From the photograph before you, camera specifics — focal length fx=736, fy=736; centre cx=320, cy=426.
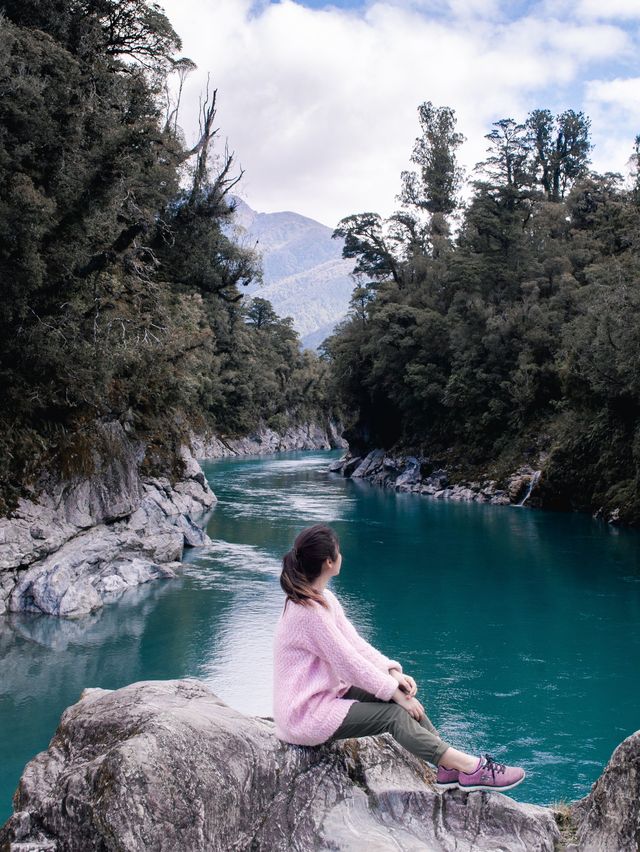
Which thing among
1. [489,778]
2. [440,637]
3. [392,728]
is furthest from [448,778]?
[440,637]

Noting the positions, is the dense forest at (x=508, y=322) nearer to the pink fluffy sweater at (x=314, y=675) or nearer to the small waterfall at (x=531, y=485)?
the small waterfall at (x=531, y=485)

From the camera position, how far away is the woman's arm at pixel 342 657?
3797 millimetres

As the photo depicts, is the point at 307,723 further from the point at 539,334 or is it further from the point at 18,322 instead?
the point at 539,334

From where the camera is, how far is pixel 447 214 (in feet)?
160

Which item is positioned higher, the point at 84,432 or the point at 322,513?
the point at 84,432

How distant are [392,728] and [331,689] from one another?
37 centimetres

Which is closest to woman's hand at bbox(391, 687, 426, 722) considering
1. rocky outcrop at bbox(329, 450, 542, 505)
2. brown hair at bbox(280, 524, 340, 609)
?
brown hair at bbox(280, 524, 340, 609)

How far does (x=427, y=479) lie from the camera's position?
39.6 metres

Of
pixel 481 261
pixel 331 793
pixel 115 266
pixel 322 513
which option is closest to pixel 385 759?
pixel 331 793

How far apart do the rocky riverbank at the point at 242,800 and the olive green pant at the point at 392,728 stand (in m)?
0.19

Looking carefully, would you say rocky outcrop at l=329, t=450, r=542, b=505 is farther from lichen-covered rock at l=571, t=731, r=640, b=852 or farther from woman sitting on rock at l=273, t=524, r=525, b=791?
woman sitting on rock at l=273, t=524, r=525, b=791

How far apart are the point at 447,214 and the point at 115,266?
112ft

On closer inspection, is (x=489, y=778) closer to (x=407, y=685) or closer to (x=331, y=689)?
(x=407, y=685)

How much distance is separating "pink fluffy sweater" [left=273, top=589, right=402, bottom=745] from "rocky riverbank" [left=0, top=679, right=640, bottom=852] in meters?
0.18
